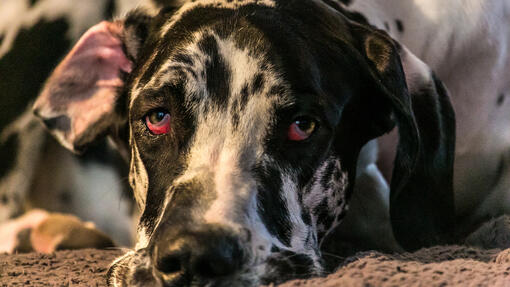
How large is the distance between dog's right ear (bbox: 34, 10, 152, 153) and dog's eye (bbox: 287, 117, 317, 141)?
2.66 ft

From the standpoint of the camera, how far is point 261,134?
198 centimetres

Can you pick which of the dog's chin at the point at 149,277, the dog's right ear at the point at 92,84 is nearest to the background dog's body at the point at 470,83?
the dog's right ear at the point at 92,84

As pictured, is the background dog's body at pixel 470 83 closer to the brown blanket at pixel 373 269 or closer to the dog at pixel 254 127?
the dog at pixel 254 127

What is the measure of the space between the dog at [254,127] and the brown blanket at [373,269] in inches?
6.6

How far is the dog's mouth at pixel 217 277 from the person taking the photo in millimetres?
1653

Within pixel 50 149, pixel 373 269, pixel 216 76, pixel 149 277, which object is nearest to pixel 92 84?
pixel 50 149

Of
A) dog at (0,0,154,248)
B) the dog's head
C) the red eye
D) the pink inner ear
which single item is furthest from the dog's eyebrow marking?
dog at (0,0,154,248)

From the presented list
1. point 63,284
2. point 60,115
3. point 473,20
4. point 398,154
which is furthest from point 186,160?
point 473,20

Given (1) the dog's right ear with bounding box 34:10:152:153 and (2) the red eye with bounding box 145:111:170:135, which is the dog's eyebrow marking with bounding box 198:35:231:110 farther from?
(1) the dog's right ear with bounding box 34:10:152:153

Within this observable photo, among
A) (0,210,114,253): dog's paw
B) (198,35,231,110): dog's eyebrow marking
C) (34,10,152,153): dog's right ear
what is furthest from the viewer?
(0,210,114,253): dog's paw

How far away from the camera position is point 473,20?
303cm

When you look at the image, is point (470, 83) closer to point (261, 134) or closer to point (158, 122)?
point (261, 134)

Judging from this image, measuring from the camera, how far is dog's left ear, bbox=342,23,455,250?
230cm

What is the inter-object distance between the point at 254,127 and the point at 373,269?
510mm
